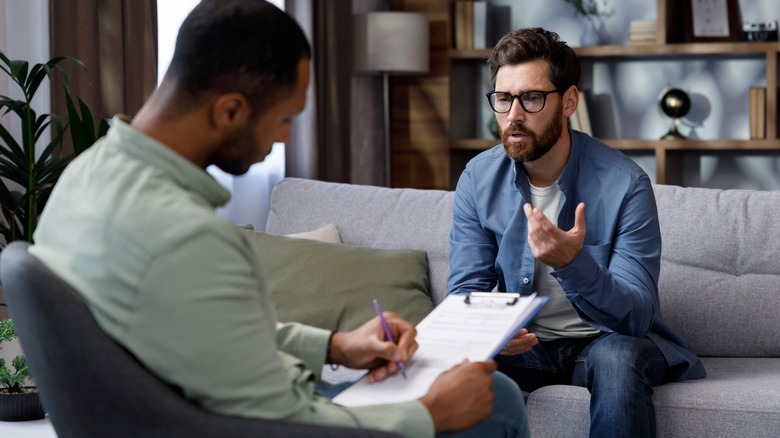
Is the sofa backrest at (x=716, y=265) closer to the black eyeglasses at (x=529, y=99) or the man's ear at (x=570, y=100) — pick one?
the man's ear at (x=570, y=100)

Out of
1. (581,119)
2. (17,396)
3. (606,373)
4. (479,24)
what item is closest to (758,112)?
(581,119)

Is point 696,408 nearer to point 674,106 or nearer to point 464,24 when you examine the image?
point 674,106

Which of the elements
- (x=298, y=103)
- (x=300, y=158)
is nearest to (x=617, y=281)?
(x=298, y=103)

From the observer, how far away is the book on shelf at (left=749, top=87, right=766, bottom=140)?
468cm

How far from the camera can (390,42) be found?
458 cm

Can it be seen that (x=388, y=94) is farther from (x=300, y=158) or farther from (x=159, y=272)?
(x=159, y=272)

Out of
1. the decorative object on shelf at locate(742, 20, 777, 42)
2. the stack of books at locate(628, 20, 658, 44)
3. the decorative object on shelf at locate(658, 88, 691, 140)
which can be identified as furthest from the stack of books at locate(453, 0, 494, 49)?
the decorative object on shelf at locate(742, 20, 777, 42)

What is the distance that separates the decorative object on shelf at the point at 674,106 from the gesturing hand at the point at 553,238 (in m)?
3.15

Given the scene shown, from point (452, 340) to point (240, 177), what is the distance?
290cm

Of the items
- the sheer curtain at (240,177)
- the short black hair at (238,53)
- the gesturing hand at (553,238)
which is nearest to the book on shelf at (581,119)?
the sheer curtain at (240,177)

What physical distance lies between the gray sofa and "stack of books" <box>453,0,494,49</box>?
2.25m

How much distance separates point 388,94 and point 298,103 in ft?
12.5

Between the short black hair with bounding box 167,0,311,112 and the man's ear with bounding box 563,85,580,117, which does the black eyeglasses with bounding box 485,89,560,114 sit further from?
the short black hair with bounding box 167,0,311,112

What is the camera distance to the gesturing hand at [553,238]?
1786mm
